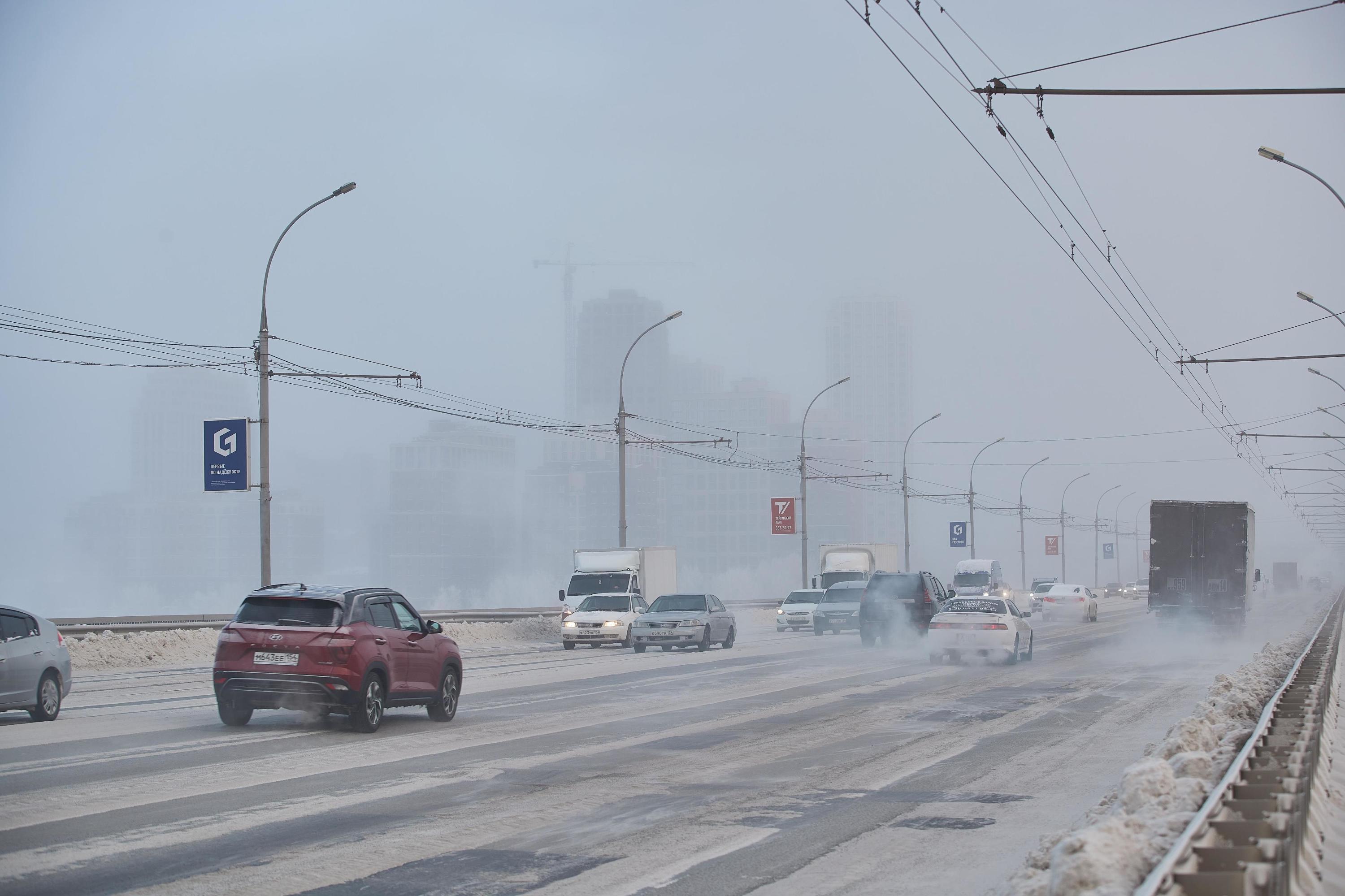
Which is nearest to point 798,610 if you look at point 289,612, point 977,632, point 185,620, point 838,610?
point 838,610

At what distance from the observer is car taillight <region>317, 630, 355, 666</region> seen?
1474 cm

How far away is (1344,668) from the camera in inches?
979

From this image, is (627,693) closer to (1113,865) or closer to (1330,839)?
(1330,839)

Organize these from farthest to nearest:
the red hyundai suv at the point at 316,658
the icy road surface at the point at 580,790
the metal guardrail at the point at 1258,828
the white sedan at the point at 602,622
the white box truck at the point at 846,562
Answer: the white box truck at the point at 846,562, the white sedan at the point at 602,622, the red hyundai suv at the point at 316,658, the icy road surface at the point at 580,790, the metal guardrail at the point at 1258,828

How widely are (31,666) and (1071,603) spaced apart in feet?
160

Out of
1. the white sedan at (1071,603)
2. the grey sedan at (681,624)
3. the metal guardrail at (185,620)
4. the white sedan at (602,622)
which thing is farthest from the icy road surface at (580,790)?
the white sedan at (1071,603)

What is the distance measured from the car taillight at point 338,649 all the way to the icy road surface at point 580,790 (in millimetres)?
888

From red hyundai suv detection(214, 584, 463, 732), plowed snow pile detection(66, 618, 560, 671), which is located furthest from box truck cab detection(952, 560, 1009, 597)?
red hyundai suv detection(214, 584, 463, 732)

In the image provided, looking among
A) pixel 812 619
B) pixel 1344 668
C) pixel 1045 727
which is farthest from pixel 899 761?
pixel 812 619

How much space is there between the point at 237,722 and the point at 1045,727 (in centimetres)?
945

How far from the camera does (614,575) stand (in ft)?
136

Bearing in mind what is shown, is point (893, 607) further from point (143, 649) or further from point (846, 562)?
point (846, 562)

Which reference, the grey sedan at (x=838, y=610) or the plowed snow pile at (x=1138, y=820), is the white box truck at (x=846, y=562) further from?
the plowed snow pile at (x=1138, y=820)

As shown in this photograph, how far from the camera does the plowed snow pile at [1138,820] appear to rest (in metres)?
5.69
